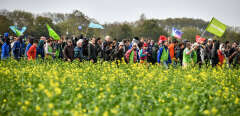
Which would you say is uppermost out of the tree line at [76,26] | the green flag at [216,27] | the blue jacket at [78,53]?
the tree line at [76,26]

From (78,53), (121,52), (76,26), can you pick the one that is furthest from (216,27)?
(76,26)

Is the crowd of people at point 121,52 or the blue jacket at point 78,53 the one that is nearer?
the crowd of people at point 121,52

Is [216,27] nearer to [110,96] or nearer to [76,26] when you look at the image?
[110,96]

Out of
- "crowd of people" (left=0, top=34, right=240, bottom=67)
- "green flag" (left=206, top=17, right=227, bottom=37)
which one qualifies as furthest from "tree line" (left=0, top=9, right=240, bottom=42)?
"green flag" (left=206, top=17, right=227, bottom=37)

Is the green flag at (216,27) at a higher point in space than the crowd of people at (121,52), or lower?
higher

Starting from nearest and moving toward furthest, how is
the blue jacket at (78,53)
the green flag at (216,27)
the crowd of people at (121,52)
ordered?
the crowd of people at (121,52) < the blue jacket at (78,53) < the green flag at (216,27)

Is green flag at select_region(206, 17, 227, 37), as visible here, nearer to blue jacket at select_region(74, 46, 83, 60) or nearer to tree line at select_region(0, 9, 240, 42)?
blue jacket at select_region(74, 46, 83, 60)

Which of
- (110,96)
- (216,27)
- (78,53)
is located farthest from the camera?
(216,27)

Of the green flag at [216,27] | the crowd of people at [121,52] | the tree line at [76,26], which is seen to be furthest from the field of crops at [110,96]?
the tree line at [76,26]

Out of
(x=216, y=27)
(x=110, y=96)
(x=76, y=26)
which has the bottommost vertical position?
(x=110, y=96)

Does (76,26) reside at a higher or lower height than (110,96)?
higher

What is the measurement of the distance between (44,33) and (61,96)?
55.4 metres

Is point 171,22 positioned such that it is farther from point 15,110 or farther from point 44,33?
Answer: point 15,110

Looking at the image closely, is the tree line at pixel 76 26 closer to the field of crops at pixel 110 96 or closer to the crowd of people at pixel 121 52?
the crowd of people at pixel 121 52
